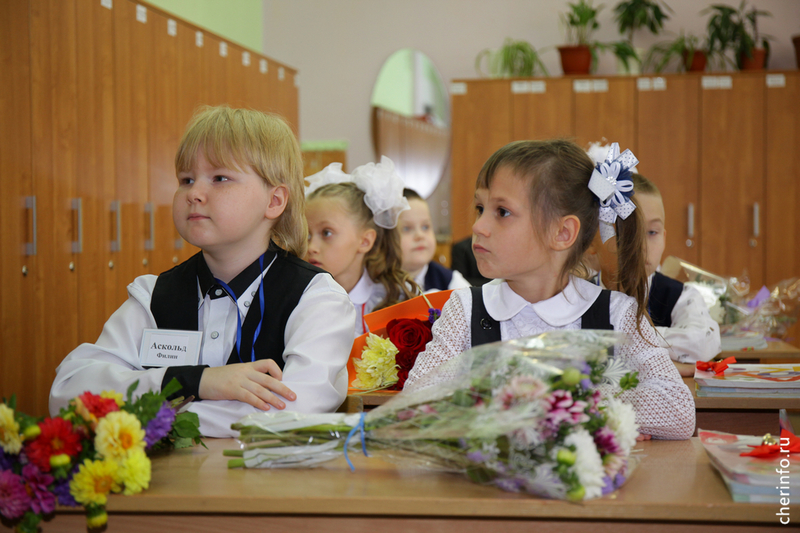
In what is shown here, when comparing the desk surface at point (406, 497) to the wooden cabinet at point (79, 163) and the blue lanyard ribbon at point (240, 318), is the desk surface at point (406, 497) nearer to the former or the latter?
the blue lanyard ribbon at point (240, 318)

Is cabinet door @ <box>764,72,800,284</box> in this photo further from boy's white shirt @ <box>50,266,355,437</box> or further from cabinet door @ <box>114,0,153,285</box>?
boy's white shirt @ <box>50,266,355,437</box>

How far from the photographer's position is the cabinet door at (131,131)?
405cm

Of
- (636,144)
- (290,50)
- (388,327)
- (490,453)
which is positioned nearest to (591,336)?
(490,453)

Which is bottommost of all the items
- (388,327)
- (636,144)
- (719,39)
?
(388,327)

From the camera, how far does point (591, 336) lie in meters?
1.07

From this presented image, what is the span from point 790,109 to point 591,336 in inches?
239

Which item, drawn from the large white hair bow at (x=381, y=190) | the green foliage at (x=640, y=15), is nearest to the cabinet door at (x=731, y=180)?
the green foliage at (x=640, y=15)

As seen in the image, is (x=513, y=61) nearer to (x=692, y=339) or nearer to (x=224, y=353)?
(x=692, y=339)

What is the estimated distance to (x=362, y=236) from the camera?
307cm

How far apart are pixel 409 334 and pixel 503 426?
1.13m

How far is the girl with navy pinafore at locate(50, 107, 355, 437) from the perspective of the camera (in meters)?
1.55

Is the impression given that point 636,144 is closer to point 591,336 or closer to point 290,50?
point 290,50

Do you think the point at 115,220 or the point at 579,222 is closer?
the point at 579,222

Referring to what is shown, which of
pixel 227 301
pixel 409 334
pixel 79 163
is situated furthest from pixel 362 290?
pixel 79 163
